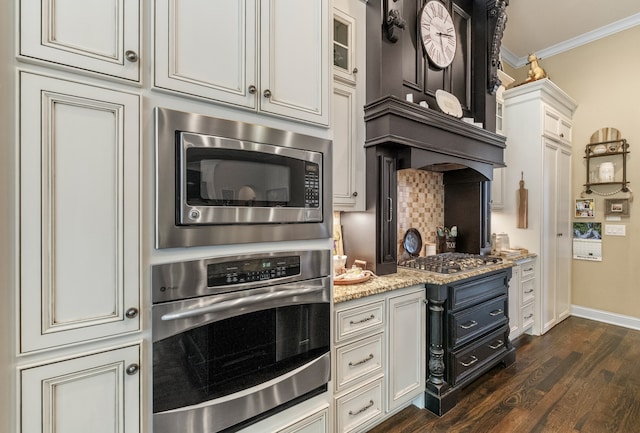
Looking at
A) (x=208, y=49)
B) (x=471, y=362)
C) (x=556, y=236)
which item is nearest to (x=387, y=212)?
(x=471, y=362)

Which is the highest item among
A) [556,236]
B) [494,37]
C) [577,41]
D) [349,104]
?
[577,41]

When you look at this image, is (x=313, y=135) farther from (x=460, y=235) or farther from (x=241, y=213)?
(x=460, y=235)

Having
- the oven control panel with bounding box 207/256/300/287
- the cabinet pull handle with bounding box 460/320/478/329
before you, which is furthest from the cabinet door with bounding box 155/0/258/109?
the cabinet pull handle with bounding box 460/320/478/329

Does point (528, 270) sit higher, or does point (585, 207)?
point (585, 207)

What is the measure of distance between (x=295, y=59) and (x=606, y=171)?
13.4 feet

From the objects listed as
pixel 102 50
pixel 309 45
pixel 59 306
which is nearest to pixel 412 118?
pixel 309 45

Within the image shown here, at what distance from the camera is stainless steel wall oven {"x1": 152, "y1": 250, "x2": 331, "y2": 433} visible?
98 cm

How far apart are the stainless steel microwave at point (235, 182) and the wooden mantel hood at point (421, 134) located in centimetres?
74

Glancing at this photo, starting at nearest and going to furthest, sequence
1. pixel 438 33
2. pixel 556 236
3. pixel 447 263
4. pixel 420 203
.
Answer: pixel 447 263, pixel 438 33, pixel 420 203, pixel 556 236

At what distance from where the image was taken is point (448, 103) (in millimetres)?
2404

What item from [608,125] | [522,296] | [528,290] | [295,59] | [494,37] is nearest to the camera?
[295,59]

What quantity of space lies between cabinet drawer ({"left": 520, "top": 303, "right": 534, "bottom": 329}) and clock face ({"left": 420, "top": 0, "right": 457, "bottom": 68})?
8.08ft

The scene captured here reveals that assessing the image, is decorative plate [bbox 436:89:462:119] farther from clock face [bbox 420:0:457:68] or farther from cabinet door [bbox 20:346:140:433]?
cabinet door [bbox 20:346:140:433]

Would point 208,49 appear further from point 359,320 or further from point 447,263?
point 447,263
